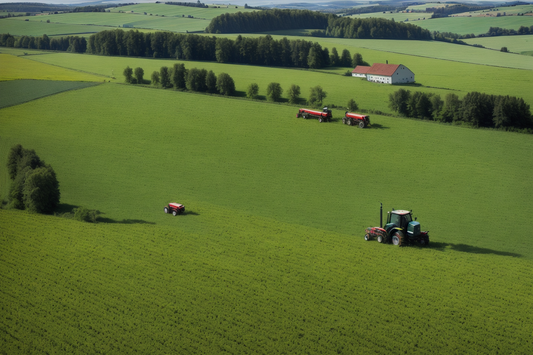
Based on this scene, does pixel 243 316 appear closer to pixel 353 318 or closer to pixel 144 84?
pixel 353 318

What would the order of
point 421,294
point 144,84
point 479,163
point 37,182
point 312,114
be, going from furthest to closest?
point 144,84 < point 312,114 < point 479,163 < point 37,182 < point 421,294

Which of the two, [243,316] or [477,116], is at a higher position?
[477,116]

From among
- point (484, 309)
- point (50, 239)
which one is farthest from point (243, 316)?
point (50, 239)

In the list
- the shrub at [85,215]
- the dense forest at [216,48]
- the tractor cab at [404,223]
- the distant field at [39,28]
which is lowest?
the shrub at [85,215]

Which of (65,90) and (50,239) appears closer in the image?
(50,239)

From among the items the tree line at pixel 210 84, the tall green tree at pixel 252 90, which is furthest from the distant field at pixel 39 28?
the tall green tree at pixel 252 90

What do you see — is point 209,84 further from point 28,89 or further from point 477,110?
point 477,110

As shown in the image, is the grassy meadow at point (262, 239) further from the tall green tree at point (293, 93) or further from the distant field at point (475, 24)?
the distant field at point (475, 24)
